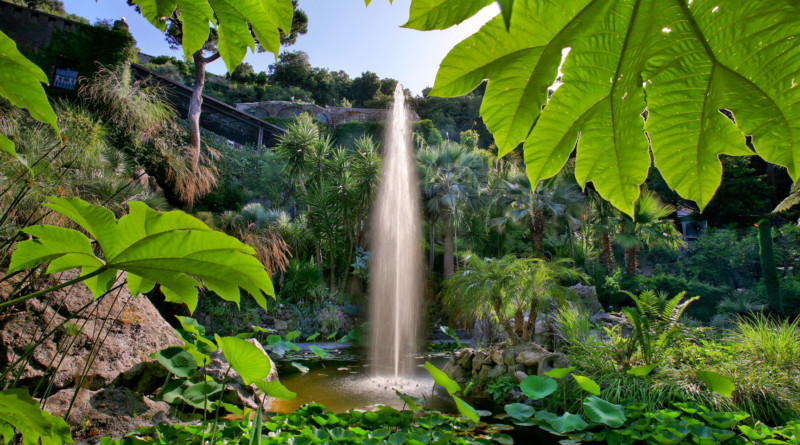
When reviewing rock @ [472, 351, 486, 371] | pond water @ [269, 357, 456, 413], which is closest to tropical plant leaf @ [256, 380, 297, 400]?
pond water @ [269, 357, 456, 413]

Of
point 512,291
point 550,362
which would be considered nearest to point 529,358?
point 550,362

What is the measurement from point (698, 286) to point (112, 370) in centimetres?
1447

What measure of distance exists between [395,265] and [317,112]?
56.6 ft

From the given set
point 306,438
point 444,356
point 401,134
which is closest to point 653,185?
point 401,134

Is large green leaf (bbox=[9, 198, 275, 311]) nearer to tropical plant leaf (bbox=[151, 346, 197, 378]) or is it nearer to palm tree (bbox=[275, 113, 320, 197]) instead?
tropical plant leaf (bbox=[151, 346, 197, 378])

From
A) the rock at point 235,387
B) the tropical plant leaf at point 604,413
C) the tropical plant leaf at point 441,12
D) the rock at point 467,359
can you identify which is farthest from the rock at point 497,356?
the tropical plant leaf at point 441,12

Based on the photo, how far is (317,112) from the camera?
24.2m

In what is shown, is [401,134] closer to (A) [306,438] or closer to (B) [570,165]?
(B) [570,165]

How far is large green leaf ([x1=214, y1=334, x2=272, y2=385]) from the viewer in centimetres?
112

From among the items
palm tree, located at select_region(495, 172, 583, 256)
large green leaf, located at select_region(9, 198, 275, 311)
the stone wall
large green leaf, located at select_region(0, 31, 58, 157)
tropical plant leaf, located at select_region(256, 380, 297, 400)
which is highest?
the stone wall

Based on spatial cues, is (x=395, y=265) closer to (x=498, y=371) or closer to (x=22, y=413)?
(x=498, y=371)

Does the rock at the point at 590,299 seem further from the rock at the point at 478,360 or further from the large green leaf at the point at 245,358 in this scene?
the large green leaf at the point at 245,358

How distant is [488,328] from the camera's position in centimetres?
742

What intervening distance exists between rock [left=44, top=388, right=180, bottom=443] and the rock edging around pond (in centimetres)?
367
